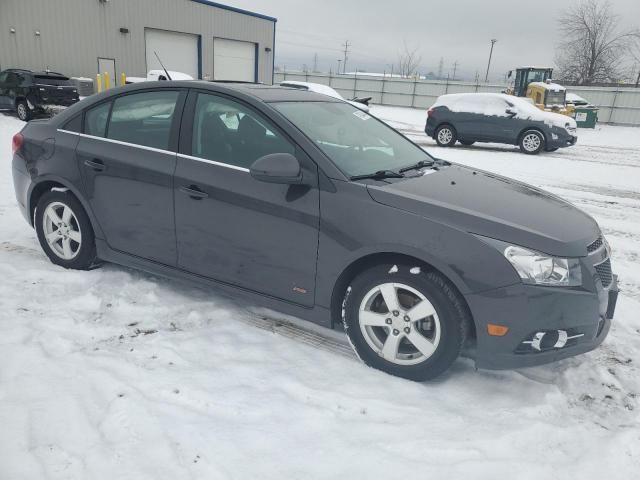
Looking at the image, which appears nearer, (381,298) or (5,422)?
(5,422)

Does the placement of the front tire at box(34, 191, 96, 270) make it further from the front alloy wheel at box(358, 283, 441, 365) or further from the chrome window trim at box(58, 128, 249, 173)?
the front alloy wheel at box(358, 283, 441, 365)

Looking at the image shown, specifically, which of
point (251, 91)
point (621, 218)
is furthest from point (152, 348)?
point (621, 218)

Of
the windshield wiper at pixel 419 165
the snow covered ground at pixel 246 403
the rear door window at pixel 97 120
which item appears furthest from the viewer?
the rear door window at pixel 97 120

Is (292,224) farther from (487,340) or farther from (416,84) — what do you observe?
(416,84)

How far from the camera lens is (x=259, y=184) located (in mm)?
3045

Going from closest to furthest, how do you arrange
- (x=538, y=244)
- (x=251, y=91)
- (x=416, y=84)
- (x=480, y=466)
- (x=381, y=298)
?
(x=480, y=466) → (x=538, y=244) → (x=381, y=298) → (x=251, y=91) → (x=416, y=84)

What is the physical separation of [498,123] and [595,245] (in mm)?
12258

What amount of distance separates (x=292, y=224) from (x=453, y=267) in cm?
98

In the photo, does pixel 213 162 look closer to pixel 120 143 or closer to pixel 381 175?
pixel 120 143

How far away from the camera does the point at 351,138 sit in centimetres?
341

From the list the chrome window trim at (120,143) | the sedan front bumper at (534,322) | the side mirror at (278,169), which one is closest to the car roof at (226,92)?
the chrome window trim at (120,143)

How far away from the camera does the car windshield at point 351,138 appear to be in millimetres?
3082

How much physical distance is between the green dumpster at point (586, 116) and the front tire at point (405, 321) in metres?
24.7

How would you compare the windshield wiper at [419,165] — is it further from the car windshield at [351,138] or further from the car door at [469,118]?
the car door at [469,118]
